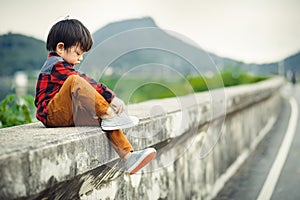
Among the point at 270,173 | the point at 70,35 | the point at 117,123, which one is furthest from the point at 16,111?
the point at 270,173

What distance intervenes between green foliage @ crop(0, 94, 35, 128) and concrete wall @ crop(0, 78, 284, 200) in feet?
3.87

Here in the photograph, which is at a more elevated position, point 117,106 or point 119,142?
point 117,106

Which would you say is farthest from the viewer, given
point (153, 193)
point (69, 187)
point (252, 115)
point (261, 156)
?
point (252, 115)

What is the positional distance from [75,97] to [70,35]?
0.47m

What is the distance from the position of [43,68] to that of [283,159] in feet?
21.2

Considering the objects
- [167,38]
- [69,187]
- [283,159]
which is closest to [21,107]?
[167,38]

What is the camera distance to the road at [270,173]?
670 centimetres

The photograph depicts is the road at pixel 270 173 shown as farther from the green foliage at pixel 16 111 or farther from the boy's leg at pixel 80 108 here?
the boy's leg at pixel 80 108

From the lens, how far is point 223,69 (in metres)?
27.2

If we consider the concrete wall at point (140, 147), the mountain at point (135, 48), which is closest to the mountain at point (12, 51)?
A: the mountain at point (135, 48)

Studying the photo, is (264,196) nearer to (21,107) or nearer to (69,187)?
(21,107)

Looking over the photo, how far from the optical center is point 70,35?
3646 millimetres

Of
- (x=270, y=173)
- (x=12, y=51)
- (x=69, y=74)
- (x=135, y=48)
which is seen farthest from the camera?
(x=270, y=173)

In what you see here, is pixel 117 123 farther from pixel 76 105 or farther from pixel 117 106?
pixel 76 105
